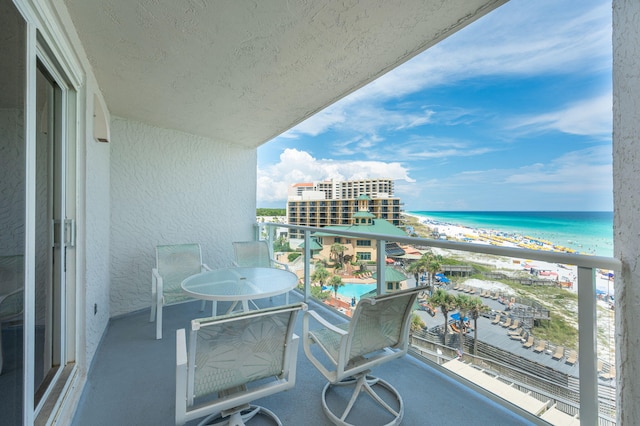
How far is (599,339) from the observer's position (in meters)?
1.35

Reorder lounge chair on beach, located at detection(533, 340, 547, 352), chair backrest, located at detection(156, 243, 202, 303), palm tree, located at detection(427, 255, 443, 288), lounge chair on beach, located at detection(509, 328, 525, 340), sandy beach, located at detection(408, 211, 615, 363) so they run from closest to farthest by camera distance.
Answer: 1. sandy beach, located at detection(408, 211, 615, 363)
2. lounge chair on beach, located at detection(533, 340, 547, 352)
3. lounge chair on beach, located at detection(509, 328, 525, 340)
4. palm tree, located at detection(427, 255, 443, 288)
5. chair backrest, located at detection(156, 243, 202, 303)

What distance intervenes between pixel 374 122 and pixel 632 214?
73.2 feet

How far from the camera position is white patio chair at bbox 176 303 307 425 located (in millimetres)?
1137

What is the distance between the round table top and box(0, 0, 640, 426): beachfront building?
675 millimetres

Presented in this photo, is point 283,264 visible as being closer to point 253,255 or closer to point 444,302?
point 253,255

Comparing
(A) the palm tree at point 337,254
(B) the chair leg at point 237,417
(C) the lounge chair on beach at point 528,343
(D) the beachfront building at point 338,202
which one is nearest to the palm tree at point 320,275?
(A) the palm tree at point 337,254

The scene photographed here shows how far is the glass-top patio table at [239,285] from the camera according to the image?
2207 millimetres

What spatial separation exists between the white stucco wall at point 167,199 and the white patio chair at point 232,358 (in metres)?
2.78

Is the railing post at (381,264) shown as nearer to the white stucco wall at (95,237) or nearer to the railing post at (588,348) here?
the railing post at (588,348)

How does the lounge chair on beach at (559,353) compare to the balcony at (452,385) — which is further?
the lounge chair on beach at (559,353)

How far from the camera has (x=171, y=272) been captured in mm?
3221

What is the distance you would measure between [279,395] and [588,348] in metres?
1.87

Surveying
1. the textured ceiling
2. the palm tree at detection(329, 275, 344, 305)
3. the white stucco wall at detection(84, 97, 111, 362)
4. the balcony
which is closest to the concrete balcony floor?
the balcony

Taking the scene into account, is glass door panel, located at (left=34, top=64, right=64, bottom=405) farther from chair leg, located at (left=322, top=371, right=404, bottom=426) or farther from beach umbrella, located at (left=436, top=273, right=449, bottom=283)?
beach umbrella, located at (left=436, top=273, right=449, bottom=283)
